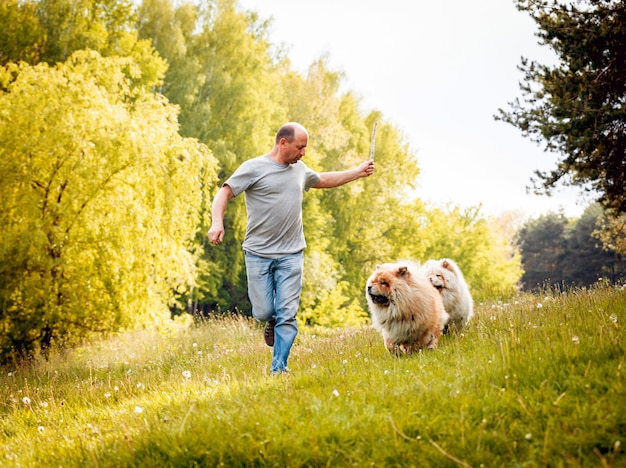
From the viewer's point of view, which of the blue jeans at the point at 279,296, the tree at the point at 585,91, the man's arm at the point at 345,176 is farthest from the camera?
the tree at the point at 585,91

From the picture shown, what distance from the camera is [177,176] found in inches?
555

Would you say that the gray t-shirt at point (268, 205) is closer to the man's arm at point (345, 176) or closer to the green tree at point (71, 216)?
the man's arm at point (345, 176)

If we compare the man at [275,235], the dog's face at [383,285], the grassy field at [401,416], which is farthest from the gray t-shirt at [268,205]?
the grassy field at [401,416]

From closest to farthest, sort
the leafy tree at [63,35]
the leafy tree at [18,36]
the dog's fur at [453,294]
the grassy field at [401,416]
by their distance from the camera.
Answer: the grassy field at [401,416], the dog's fur at [453,294], the leafy tree at [63,35], the leafy tree at [18,36]

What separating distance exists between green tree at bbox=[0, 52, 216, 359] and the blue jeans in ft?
23.2

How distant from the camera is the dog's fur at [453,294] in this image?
7.13 m

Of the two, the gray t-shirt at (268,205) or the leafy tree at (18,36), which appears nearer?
the gray t-shirt at (268,205)

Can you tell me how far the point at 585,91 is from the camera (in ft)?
31.6

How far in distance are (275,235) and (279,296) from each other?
0.65 metres

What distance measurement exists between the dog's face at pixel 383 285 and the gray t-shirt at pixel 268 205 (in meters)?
0.92

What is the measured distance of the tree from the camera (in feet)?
31.5

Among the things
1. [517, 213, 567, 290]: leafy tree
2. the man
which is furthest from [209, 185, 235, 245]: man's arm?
[517, 213, 567, 290]: leafy tree

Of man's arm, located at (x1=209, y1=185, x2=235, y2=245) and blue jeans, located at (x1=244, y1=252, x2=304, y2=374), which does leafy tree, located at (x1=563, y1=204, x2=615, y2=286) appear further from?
man's arm, located at (x1=209, y1=185, x2=235, y2=245)

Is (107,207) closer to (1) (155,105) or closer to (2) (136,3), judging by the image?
(1) (155,105)
